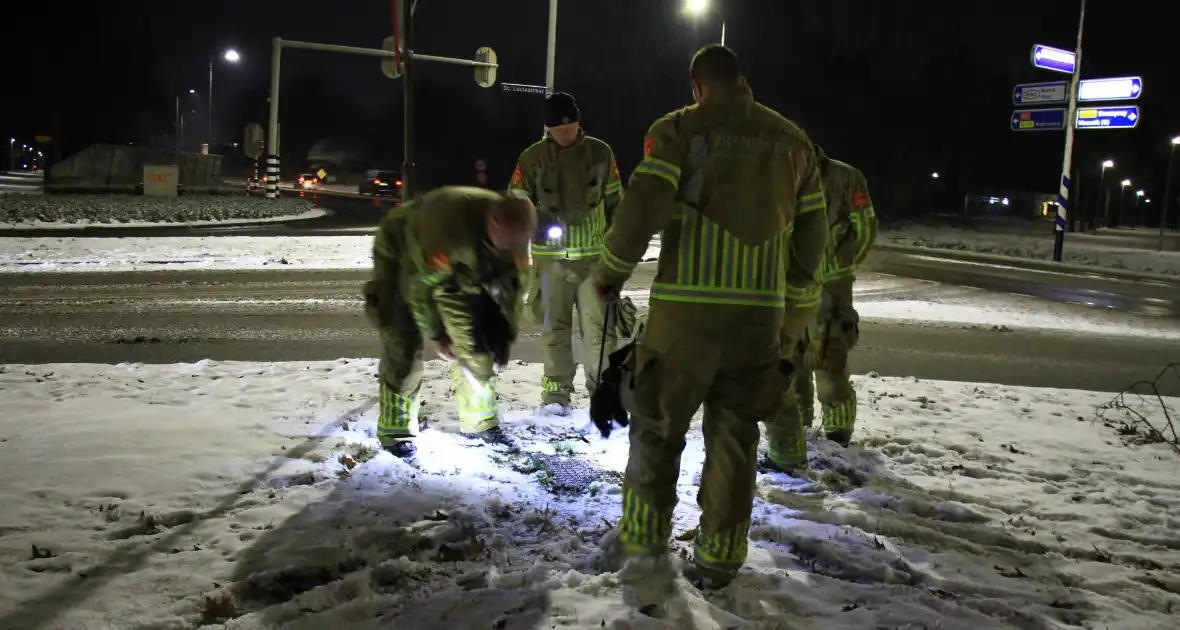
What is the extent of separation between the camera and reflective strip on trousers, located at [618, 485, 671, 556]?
11.9 ft

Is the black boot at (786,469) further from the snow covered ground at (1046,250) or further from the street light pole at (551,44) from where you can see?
the snow covered ground at (1046,250)

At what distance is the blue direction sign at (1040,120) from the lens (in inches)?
951

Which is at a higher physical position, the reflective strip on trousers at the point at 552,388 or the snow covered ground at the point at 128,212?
the snow covered ground at the point at 128,212

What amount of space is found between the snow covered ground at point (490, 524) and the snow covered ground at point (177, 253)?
9.44 metres

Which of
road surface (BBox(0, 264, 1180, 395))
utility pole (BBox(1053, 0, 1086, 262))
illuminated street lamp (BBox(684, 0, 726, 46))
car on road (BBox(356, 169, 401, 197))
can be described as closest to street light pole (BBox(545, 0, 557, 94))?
illuminated street lamp (BBox(684, 0, 726, 46))

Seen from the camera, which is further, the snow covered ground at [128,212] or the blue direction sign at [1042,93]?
the blue direction sign at [1042,93]

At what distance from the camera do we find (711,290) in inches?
135

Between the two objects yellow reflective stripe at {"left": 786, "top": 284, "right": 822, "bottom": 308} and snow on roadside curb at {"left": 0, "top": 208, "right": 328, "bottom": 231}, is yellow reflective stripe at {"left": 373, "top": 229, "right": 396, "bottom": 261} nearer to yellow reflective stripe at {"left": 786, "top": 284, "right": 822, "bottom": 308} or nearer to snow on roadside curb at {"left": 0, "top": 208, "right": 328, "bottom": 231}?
yellow reflective stripe at {"left": 786, "top": 284, "right": 822, "bottom": 308}

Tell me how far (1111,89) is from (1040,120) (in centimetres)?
183

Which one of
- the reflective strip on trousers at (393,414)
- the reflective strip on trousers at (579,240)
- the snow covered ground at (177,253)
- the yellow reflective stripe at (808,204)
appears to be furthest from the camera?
the snow covered ground at (177,253)

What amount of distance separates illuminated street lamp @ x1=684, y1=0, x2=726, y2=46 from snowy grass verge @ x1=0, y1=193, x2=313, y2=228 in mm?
15057

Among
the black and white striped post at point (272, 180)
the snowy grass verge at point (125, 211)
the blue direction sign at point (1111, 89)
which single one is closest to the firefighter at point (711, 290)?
the snowy grass verge at point (125, 211)

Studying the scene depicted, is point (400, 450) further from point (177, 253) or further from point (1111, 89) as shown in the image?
point (1111, 89)

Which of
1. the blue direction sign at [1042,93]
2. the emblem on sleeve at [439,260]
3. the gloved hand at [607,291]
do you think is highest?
Answer: the blue direction sign at [1042,93]
